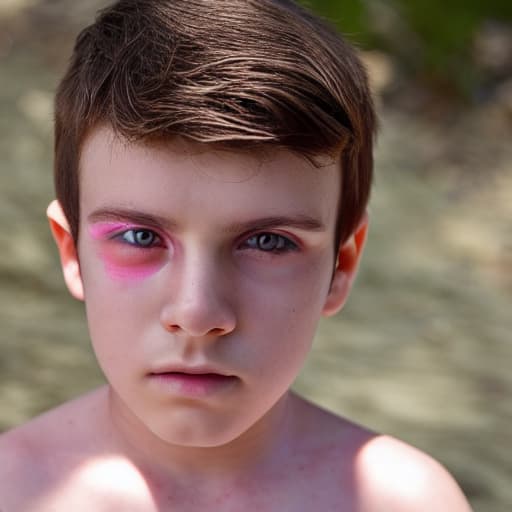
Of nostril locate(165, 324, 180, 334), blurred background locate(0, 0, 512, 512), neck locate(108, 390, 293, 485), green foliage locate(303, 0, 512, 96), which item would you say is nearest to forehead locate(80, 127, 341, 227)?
nostril locate(165, 324, 180, 334)

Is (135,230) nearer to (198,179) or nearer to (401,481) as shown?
(198,179)

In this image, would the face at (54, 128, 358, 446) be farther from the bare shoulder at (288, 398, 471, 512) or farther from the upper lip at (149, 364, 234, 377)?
the bare shoulder at (288, 398, 471, 512)

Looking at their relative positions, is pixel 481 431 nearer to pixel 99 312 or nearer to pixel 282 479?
pixel 282 479

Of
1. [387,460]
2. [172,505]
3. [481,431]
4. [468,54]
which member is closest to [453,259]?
[481,431]

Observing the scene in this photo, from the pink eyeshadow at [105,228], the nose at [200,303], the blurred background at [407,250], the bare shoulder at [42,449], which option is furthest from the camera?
the blurred background at [407,250]

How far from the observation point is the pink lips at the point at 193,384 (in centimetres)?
144

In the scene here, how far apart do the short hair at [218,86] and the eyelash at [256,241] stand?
0.38ft

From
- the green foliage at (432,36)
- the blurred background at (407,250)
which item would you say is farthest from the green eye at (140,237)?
the green foliage at (432,36)

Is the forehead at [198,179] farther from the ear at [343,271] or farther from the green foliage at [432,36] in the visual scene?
the green foliage at [432,36]

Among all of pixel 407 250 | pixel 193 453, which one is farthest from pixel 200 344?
pixel 407 250

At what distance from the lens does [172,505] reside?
1622mm

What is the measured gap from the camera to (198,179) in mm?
1415

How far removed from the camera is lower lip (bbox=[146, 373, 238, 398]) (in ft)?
4.74

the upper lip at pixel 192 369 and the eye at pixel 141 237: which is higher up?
the eye at pixel 141 237
